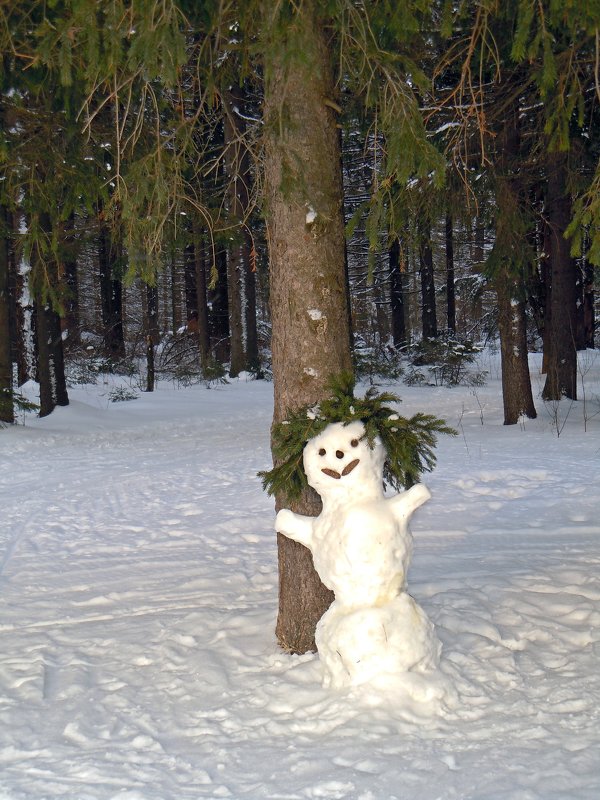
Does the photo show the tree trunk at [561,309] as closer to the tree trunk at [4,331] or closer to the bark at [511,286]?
the bark at [511,286]

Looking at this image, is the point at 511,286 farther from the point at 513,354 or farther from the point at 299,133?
the point at 299,133

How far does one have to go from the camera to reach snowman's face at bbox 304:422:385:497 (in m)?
3.54

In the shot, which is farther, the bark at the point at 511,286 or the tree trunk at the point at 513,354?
the tree trunk at the point at 513,354

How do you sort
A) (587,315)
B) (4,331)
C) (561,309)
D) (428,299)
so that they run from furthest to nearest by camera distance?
(428,299) < (587,315) < (4,331) < (561,309)

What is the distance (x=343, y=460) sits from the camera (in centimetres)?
353

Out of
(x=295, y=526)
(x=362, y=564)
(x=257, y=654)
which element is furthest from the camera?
(x=257, y=654)

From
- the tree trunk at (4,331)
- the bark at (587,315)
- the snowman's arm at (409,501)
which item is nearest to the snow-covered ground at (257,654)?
the snowman's arm at (409,501)

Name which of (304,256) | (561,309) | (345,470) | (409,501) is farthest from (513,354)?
(345,470)

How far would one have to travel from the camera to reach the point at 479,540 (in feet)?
20.3

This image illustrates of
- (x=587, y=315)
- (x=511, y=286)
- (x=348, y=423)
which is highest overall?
(x=587, y=315)

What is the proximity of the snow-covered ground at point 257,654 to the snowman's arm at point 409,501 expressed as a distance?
0.80m

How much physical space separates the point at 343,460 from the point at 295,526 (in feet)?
1.53

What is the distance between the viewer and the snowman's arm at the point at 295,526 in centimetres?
372

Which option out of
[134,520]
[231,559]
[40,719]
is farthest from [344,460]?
[134,520]
